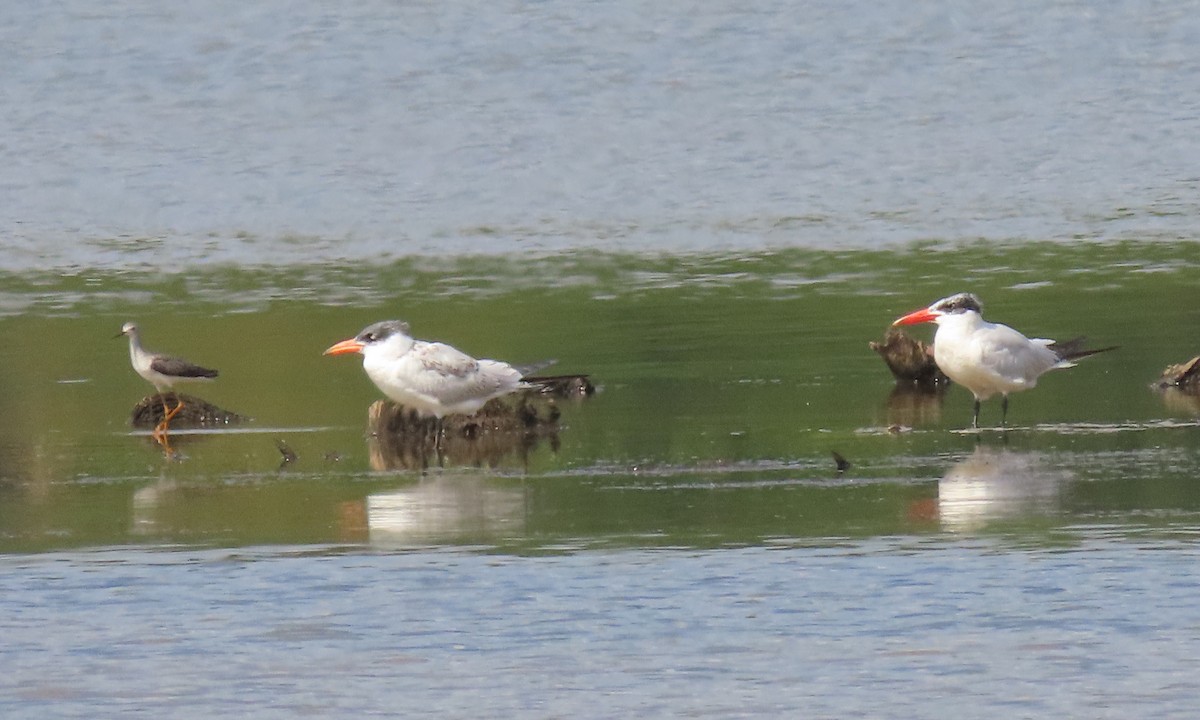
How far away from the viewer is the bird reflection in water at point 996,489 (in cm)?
1173

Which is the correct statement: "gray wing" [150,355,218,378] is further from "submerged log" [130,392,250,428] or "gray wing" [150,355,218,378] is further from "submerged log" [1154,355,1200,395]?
"submerged log" [1154,355,1200,395]

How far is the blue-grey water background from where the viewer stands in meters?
9.42

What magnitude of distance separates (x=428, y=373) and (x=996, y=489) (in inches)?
150

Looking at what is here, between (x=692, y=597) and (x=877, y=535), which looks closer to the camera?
(x=692, y=597)

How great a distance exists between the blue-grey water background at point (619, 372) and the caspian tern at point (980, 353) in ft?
1.04

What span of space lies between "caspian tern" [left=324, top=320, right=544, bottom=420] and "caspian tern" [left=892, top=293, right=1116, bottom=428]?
2.52 meters

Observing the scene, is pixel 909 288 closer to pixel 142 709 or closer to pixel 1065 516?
pixel 1065 516

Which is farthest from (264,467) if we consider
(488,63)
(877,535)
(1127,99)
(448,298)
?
(488,63)

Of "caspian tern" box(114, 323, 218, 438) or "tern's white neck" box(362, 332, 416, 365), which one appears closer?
"tern's white neck" box(362, 332, 416, 365)

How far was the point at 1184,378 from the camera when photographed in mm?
15750

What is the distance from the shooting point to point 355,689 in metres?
9.00

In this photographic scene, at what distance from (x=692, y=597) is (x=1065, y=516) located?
2237mm

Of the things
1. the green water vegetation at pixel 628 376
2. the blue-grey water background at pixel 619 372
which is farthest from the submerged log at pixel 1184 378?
the green water vegetation at pixel 628 376

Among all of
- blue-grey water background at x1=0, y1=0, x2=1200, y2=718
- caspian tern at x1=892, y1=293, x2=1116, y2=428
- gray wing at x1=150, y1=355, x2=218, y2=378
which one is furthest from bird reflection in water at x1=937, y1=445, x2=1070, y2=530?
gray wing at x1=150, y1=355, x2=218, y2=378
